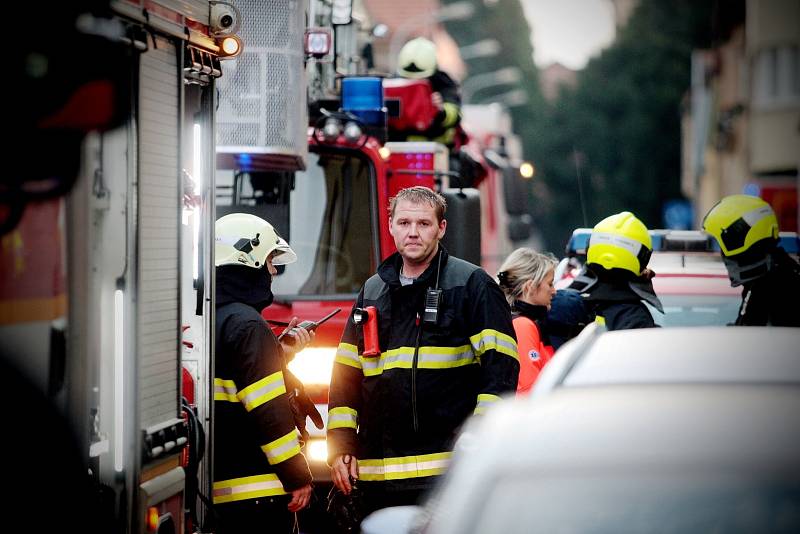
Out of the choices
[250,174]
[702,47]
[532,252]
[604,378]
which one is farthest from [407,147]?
[702,47]

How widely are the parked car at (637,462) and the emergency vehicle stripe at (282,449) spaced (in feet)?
7.38

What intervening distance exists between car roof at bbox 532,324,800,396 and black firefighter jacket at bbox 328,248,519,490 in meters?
1.56

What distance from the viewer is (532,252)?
6.63 m

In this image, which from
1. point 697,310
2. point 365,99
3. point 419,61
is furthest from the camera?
point 419,61

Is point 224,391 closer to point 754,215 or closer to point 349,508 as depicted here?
point 349,508

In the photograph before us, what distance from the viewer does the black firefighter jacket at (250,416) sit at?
5242 millimetres

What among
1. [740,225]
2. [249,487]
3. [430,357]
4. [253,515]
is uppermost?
[740,225]

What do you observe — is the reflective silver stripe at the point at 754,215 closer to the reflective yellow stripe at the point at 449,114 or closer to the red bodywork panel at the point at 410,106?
the red bodywork panel at the point at 410,106

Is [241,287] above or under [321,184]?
under

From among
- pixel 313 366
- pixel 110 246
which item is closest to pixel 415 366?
pixel 110 246

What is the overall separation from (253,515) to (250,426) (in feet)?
1.12

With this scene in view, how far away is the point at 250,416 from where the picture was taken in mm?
5270

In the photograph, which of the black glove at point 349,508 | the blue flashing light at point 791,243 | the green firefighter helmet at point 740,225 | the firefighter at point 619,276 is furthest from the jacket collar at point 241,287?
the blue flashing light at point 791,243

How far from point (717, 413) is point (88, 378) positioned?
1756 mm
